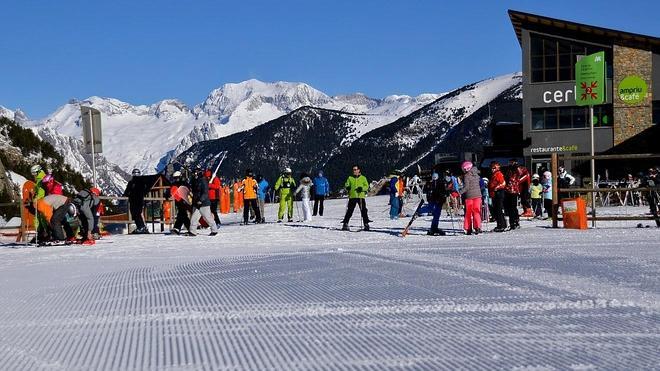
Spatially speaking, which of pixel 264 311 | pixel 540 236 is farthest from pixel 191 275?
pixel 540 236

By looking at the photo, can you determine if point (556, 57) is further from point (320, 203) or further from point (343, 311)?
point (343, 311)

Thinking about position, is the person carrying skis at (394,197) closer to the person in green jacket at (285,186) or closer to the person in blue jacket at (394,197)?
the person in blue jacket at (394,197)

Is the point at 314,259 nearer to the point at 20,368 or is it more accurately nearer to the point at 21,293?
the point at 21,293

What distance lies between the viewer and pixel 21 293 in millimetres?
7535

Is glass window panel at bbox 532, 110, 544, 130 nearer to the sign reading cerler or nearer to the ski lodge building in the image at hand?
the ski lodge building

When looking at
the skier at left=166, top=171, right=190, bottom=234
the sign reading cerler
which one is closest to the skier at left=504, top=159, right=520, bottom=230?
the skier at left=166, top=171, right=190, bottom=234

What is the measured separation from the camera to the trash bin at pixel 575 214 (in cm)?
1614

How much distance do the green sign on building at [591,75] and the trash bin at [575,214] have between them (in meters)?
6.40

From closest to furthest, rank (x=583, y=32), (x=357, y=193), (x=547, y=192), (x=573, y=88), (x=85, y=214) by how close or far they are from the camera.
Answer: (x=85, y=214) < (x=357, y=193) < (x=547, y=192) < (x=573, y=88) < (x=583, y=32)

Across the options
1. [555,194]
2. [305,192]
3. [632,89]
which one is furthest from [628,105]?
[555,194]

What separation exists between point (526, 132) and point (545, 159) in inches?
74.6

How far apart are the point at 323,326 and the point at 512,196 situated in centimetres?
1244

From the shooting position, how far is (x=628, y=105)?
4203cm

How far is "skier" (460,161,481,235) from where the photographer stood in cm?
1555
